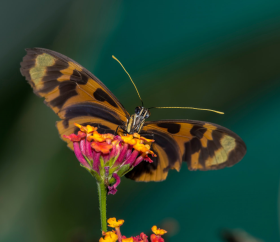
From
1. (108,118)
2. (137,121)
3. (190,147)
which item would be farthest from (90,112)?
(190,147)

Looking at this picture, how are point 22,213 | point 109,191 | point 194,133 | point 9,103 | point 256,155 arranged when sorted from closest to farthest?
point 109,191, point 194,133, point 256,155, point 22,213, point 9,103

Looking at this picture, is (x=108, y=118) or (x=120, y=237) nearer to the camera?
(x=120, y=237)

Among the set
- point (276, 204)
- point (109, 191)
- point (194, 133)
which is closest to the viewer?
point (109, 191)

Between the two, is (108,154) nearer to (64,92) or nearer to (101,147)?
(101,147)

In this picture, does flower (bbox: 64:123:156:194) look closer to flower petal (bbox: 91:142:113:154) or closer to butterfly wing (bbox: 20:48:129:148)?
flower petal (bbox: 91:142:113:154)

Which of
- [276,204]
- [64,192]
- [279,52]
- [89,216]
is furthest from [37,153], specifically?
[279,52]

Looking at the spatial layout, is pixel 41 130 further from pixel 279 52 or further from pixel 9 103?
pixel 279 52

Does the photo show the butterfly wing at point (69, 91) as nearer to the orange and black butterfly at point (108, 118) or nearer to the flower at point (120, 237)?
the orange and black butterfly at point (108, 118)
